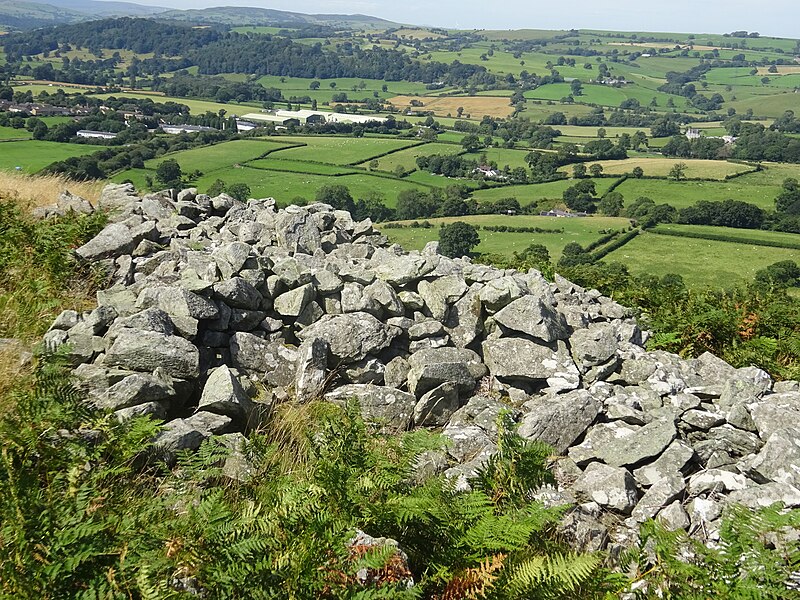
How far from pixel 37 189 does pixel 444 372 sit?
14013mm

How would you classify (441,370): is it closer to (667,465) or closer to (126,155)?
→ (667,465)

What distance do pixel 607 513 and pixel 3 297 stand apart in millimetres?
9693

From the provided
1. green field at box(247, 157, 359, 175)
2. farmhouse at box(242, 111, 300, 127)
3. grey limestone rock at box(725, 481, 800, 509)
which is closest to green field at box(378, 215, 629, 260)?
green field at box(247, 157, 359, 175)

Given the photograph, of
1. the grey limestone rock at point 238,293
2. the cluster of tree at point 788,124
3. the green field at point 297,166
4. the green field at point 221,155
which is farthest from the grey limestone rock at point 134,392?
the cluster of tree at point 788,124

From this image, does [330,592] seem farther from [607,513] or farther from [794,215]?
[794,215]

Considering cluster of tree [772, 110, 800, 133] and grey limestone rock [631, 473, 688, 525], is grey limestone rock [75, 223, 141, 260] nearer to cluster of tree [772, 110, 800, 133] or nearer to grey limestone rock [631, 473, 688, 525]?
grey limestone rock [631, 473, 688, 525]

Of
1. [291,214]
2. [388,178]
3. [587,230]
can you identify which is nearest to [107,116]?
[388,178]

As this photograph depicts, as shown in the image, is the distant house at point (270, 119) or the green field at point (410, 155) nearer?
the green field at point (410, 155)

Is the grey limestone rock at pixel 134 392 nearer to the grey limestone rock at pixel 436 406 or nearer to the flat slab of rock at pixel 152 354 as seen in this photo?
the flat slab of rock at pixel 152 354

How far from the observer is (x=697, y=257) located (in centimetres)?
6172

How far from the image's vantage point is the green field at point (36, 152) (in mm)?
50438

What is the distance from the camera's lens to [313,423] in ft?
26.7

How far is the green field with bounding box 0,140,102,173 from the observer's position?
50438 mm

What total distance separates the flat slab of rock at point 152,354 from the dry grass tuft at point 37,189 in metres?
8.58
